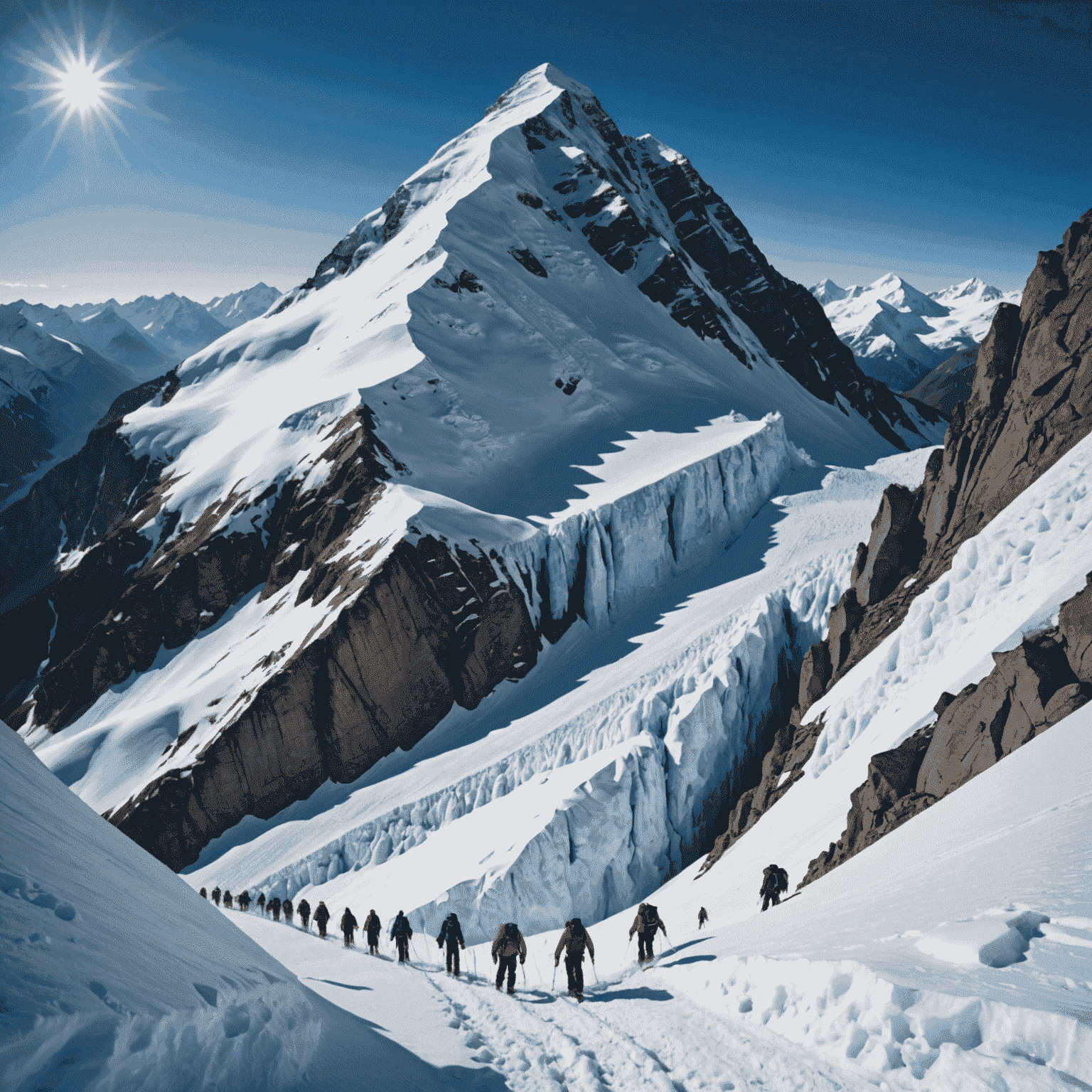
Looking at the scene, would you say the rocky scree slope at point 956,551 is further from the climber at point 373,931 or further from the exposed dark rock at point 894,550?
the climber at point 373,931

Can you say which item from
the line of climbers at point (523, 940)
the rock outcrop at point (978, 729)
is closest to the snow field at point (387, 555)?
the line of climbers at point (523, 940)

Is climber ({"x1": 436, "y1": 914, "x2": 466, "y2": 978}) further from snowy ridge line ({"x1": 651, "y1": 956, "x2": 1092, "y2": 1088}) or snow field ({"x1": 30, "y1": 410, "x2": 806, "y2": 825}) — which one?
snow field ({"x1": 30, "y1": 410, "x2": 806, "y2": 825})

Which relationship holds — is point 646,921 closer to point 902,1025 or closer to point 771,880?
point 771,880

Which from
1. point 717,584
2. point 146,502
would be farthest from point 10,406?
point 717,584

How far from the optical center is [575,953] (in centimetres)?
1303

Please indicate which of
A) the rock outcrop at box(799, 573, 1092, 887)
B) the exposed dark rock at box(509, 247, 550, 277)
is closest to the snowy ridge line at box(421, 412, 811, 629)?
the rock outcrop at box(799, 573, 1092, 887)

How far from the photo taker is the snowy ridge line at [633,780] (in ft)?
107

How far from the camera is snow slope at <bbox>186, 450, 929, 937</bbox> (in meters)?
33.0

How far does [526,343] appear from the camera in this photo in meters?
75.2

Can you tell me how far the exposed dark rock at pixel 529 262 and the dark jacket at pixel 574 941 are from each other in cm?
8024

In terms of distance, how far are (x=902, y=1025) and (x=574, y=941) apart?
23.9 feet

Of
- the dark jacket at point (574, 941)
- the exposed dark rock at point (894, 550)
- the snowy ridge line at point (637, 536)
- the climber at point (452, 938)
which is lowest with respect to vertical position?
the climber at point (452, 938)

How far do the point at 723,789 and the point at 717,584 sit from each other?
18336mm

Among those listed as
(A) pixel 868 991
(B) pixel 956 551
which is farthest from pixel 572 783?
(A) pixel 868 991
